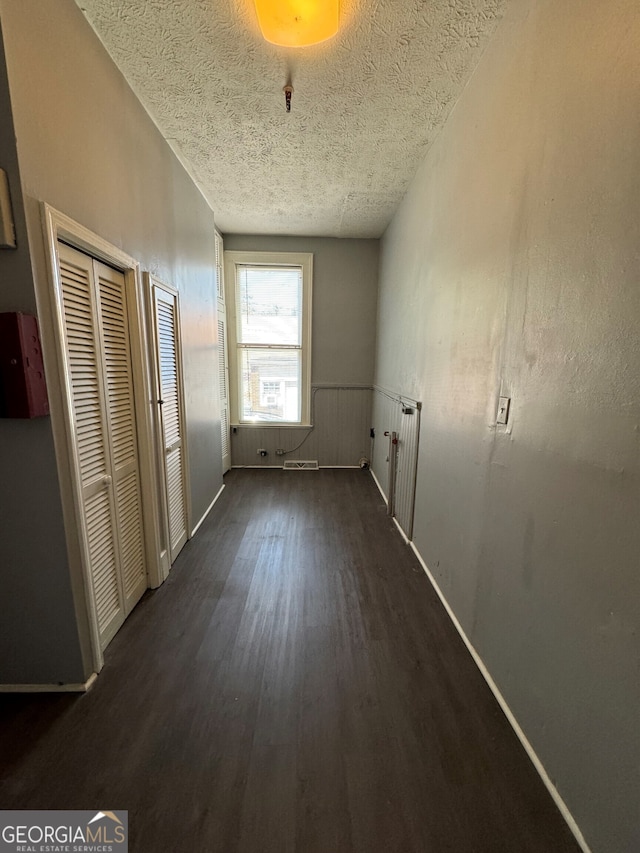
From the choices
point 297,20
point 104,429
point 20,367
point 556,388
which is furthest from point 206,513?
point 297,20

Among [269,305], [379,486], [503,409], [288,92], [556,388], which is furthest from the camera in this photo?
[269,305]

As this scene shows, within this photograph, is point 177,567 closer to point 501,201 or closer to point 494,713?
point 494,713

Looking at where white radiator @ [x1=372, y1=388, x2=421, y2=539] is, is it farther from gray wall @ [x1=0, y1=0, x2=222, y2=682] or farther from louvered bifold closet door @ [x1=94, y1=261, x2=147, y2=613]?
gray wall @ [x1=0, y1=0, x2=222, y2=682]

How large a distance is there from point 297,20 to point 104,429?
1.91 m

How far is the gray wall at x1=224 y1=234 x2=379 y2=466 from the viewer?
423 cm

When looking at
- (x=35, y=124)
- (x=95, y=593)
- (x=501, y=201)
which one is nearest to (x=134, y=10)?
(x=35, y=124)

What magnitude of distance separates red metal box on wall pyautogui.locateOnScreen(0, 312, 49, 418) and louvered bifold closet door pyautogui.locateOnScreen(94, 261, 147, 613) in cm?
46

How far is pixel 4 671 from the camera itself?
4.64ft

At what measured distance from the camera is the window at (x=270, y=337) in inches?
167

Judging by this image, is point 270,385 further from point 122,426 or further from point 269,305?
point 122,426

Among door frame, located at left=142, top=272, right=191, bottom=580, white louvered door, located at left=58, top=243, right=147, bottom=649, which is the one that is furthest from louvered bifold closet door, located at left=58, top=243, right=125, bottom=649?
door frame, located at left=142, top=272, right=191, bottom=580

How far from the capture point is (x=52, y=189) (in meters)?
1.25

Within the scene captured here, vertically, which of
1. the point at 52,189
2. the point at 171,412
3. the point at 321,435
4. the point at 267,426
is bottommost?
the point at 321,435

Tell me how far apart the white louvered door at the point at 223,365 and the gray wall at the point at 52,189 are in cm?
199
